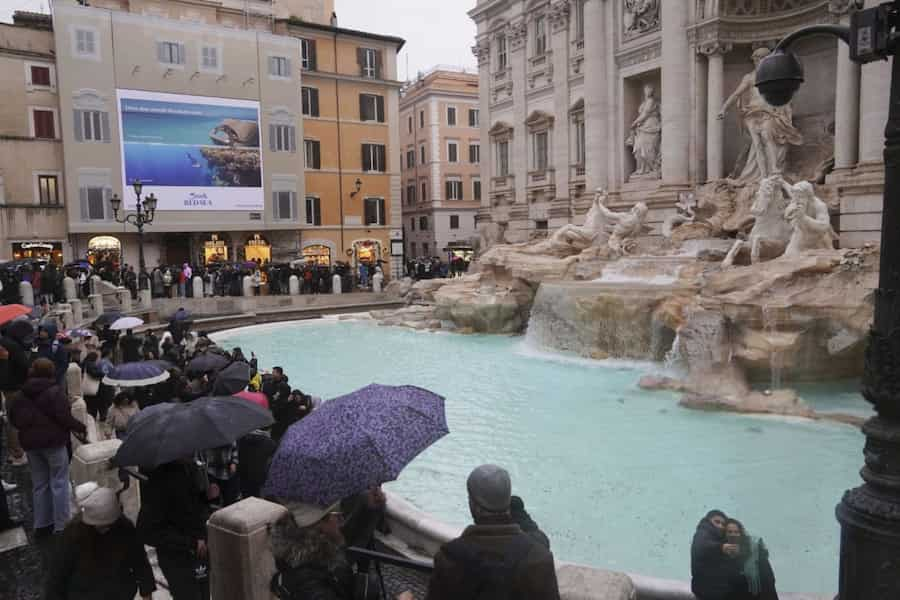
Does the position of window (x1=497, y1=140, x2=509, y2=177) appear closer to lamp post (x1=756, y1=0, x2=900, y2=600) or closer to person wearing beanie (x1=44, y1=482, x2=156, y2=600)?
lamp post (x1=756, y1=0, x2=900, y2=600)

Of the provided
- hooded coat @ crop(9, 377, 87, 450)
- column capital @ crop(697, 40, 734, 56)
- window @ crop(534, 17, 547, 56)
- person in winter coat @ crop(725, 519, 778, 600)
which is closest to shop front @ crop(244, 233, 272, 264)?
window @ crop(534, 17, 547, 56)

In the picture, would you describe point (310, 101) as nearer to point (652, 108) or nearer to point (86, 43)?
point (86, 43)

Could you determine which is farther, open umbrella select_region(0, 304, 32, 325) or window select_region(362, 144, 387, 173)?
window select_region(362, 144, 387, 173)

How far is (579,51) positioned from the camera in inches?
1024

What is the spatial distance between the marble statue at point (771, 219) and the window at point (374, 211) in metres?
25.6

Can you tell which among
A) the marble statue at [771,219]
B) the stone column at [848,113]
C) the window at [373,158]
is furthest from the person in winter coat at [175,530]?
the window at [373,158]

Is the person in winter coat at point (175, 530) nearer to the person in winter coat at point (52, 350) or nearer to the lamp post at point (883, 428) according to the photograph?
the lamp post at point (883, 428)

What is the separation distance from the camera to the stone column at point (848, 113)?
55.9 ft

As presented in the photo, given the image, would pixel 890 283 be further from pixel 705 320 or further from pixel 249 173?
pixel 249 173

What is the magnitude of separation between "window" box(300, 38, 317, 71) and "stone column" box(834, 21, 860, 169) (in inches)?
1009

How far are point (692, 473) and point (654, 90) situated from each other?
61.2ft

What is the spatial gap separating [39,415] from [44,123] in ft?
92.6

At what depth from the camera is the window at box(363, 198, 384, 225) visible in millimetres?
37531

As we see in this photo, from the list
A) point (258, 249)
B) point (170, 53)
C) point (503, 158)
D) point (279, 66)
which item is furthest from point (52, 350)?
point (279, 66)
